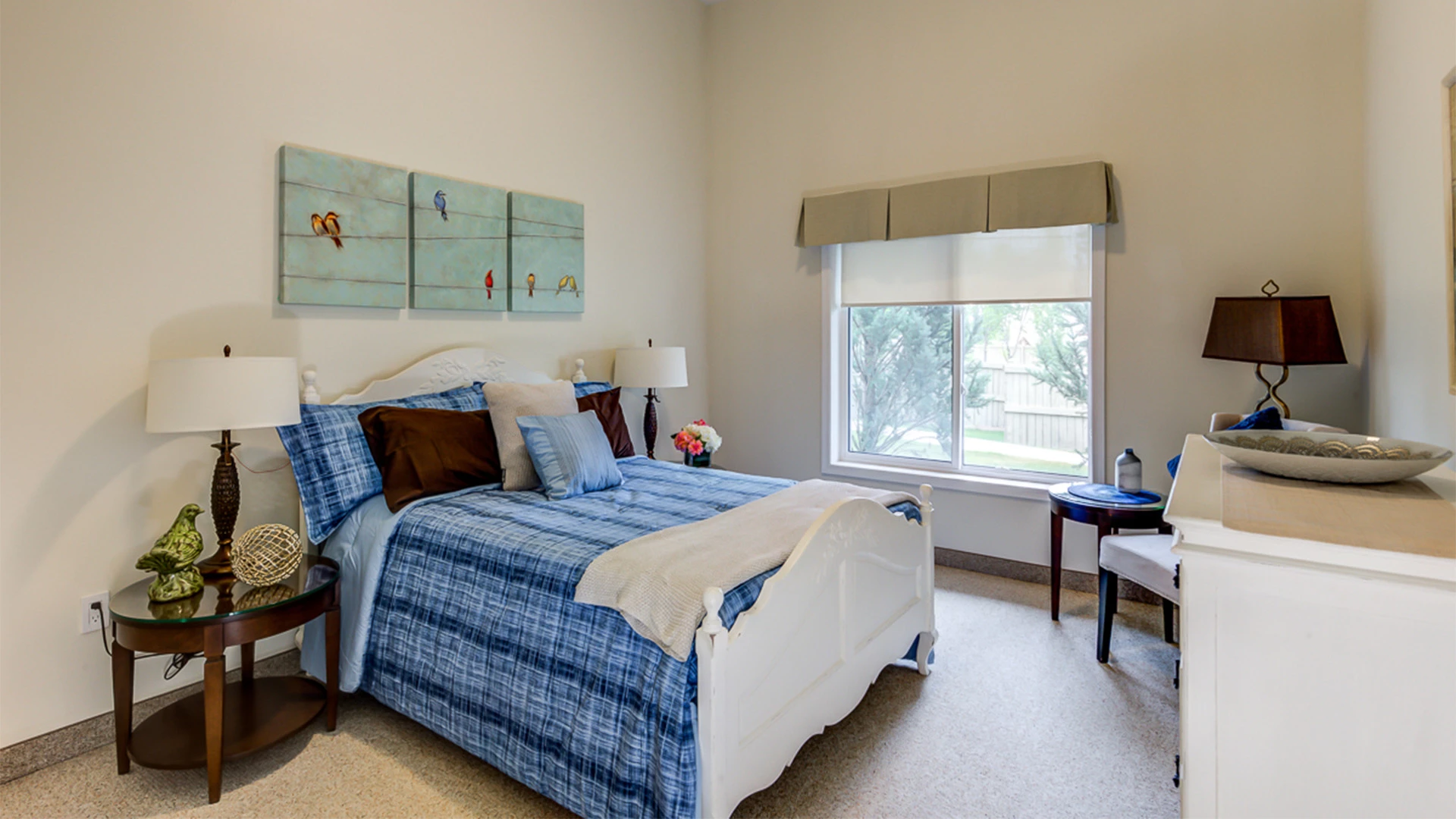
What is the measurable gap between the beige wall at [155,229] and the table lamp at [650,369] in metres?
0.64

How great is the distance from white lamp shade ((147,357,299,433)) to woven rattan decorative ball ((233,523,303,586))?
0.34m

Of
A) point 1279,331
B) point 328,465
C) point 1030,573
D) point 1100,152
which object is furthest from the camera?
point 1030,573

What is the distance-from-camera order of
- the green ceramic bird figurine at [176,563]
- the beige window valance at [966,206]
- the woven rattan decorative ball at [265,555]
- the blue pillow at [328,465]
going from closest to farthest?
the green ceramic bird figurine at [176,563], the woven rattan decorative ball at [265,555], the blue pillow at [328,465], the beige window valance at [966,206]

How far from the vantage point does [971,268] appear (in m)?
3.91

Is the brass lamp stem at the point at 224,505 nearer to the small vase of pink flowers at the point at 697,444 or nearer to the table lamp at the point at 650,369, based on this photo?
the table lamp at the point at 650,369

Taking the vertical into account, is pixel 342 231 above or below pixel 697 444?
above

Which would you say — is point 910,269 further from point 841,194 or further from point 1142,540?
point 1142,540

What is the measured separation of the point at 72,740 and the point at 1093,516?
3680mm

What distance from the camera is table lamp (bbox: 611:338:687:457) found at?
3.91 m

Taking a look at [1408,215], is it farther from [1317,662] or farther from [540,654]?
[540,654]

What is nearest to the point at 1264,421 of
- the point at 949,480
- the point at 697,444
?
the point at 949,480

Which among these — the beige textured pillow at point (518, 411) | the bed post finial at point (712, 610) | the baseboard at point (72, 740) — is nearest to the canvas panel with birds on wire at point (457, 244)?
the beige textured pillow at point (518, 411)

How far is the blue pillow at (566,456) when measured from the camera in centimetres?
274

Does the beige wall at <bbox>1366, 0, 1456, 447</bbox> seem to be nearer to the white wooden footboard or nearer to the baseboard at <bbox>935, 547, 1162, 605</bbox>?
the baseboard at <bbox>935, 547, 1162, 605</bbox>
